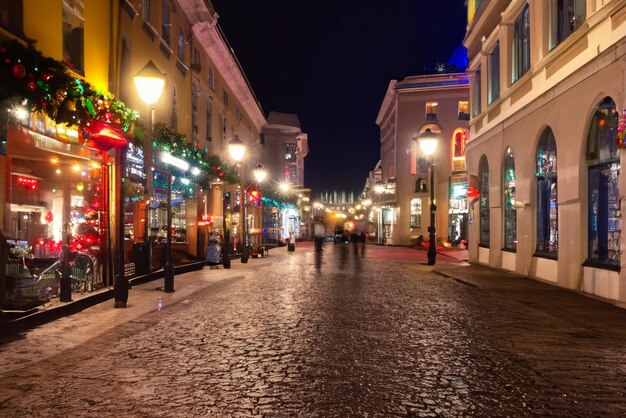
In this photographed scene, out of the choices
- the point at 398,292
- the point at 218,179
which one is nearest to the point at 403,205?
the point at 218,179

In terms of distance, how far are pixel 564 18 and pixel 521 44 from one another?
411 centimetres

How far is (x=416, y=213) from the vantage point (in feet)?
168

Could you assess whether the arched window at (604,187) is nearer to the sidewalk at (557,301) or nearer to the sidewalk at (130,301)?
the sidewalk at (557,301)

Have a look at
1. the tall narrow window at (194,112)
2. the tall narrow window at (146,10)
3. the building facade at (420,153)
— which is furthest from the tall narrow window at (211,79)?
the building facade at (420,153)

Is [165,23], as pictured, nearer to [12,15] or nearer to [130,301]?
[12,15]

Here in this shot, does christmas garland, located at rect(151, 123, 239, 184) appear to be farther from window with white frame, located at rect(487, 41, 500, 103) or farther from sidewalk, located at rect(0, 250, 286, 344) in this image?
window with white frame, located at rect(487, 41, 500, 103)

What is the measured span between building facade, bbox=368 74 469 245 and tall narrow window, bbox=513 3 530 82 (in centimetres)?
2745

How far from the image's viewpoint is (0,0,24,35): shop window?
9.48 m

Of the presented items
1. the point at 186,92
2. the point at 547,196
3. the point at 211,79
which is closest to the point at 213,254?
the point at 186,92

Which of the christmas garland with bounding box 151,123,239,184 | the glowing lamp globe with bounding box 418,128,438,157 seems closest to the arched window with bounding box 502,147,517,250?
the glowing lamp globe with bounding box 418,128,438,157

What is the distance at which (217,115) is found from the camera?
29047mm

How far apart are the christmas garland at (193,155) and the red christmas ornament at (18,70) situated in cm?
850

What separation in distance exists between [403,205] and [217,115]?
87.8 ft

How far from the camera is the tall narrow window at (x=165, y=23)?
786 inches
